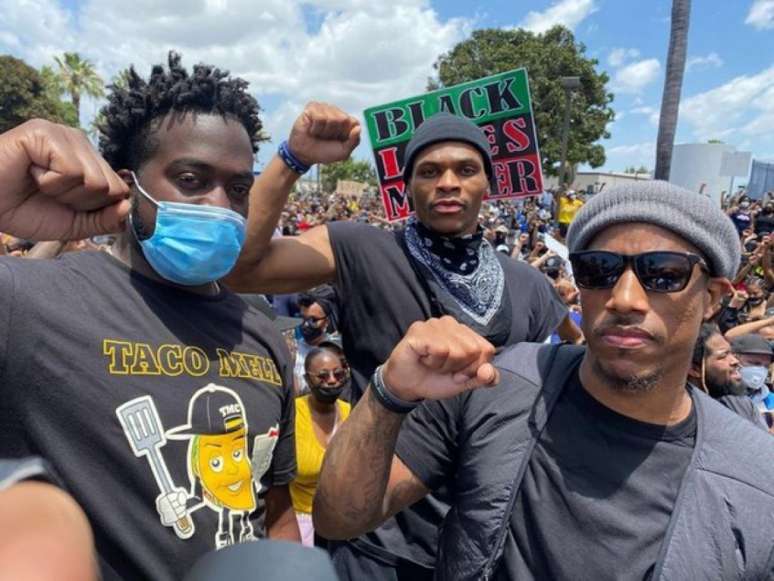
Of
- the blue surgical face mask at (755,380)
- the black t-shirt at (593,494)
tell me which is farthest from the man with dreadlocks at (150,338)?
the blue surgical face mask at (755,380)

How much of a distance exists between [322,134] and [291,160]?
0.15 meters

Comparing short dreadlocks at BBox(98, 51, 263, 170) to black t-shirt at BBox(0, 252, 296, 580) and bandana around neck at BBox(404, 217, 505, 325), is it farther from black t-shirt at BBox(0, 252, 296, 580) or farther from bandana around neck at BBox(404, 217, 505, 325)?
bandana around neck at BBox(404, 217, 505, 325)

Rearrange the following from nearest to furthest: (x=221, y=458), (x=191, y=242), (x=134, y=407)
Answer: (x=134, y=407)
(x=221, y=458)
(x=191, y=242)

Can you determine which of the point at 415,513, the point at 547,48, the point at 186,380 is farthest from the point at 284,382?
the point at 547,48

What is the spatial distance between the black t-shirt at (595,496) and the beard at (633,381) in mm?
74

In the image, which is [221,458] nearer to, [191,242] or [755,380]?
[191,242]

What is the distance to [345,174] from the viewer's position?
7975 centimetres

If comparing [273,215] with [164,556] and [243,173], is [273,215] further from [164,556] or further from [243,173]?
[164,556]

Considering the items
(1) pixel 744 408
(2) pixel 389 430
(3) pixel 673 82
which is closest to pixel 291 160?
(2) pixel 389 430

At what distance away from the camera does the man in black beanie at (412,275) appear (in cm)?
204

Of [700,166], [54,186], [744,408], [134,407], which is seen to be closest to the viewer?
[54,186]

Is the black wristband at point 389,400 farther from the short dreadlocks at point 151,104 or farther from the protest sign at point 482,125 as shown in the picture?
the protest sign at point 482,125

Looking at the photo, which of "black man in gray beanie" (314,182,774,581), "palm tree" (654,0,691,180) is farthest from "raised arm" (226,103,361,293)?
"palm tree" (654,0,691,180)

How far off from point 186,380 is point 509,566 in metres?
0.96
